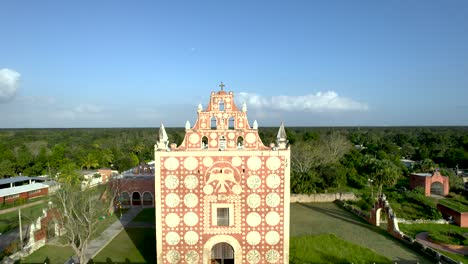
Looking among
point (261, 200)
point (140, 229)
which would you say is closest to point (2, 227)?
point (140, 229)

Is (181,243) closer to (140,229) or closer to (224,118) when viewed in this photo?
(224,118)

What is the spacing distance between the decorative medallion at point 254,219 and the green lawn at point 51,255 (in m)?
13.4

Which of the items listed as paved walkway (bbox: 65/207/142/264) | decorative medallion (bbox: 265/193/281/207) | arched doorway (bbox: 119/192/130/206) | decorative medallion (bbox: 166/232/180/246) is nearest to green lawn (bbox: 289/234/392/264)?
decorative medallion (bbox: 265/193/281/207)

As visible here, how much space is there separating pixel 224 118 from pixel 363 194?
2912 centimetres

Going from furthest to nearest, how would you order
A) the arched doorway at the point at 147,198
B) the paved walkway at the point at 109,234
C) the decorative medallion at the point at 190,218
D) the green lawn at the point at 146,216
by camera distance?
the arched doorway at the point at 147,198 < the green lawn at the point at 146,216 < the paved walkway at the point at 109,234 < the decorative medallion at the point at 190,218

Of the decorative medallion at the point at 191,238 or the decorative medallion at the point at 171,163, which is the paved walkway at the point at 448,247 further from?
the decorative medallion at the point at 171,163

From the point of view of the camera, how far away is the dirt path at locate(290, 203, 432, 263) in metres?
21.7

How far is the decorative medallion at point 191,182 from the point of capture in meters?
17.7

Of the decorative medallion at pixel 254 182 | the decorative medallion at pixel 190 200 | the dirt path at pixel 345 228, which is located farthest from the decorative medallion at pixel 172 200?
the dirt path at pixel 345 228

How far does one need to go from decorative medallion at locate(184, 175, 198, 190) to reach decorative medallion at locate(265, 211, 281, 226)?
4.77m

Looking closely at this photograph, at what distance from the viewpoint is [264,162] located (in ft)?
58.6

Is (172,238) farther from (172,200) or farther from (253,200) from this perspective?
(253,200)

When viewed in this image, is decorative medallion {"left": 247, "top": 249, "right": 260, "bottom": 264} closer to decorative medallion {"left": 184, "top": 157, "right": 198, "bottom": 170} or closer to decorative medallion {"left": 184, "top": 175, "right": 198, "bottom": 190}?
decorative medallion {"left": 184, "top": 175, "right": 198, "bottom": 190}

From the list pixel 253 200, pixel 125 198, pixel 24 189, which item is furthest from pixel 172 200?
pixel 24 189
